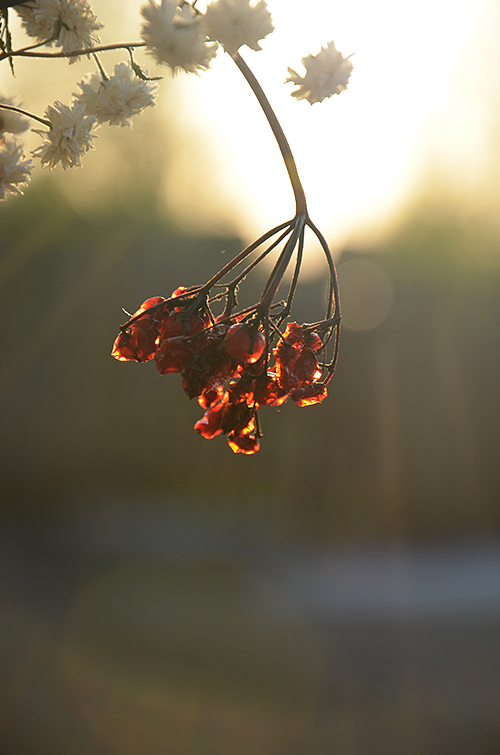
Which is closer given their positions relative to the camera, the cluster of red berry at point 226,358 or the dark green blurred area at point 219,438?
the cluster of red berry at point 226,358

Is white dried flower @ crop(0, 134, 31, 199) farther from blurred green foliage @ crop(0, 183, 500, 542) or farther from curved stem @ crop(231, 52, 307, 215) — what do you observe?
blurred green foliage @ crop(0, 183, 500, 542)

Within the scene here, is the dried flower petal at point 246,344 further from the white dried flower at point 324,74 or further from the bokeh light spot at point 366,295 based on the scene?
the bokeh light spot at point 366,295

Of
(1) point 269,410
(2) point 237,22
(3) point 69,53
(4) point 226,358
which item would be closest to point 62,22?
(3) point 69,53

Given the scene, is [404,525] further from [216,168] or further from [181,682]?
[216,168]

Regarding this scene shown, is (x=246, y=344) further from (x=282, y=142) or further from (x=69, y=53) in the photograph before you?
(x=69, y=53)

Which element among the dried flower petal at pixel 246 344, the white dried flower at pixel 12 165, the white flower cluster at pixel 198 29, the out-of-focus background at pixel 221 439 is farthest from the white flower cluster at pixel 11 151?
the out-of-focus background at pixel 221 439

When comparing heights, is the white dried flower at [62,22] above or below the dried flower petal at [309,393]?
above

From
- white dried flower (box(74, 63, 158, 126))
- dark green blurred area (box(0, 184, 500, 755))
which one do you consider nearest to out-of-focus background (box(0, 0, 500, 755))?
dark green blurred area (box(0, 184, 500, 755))
